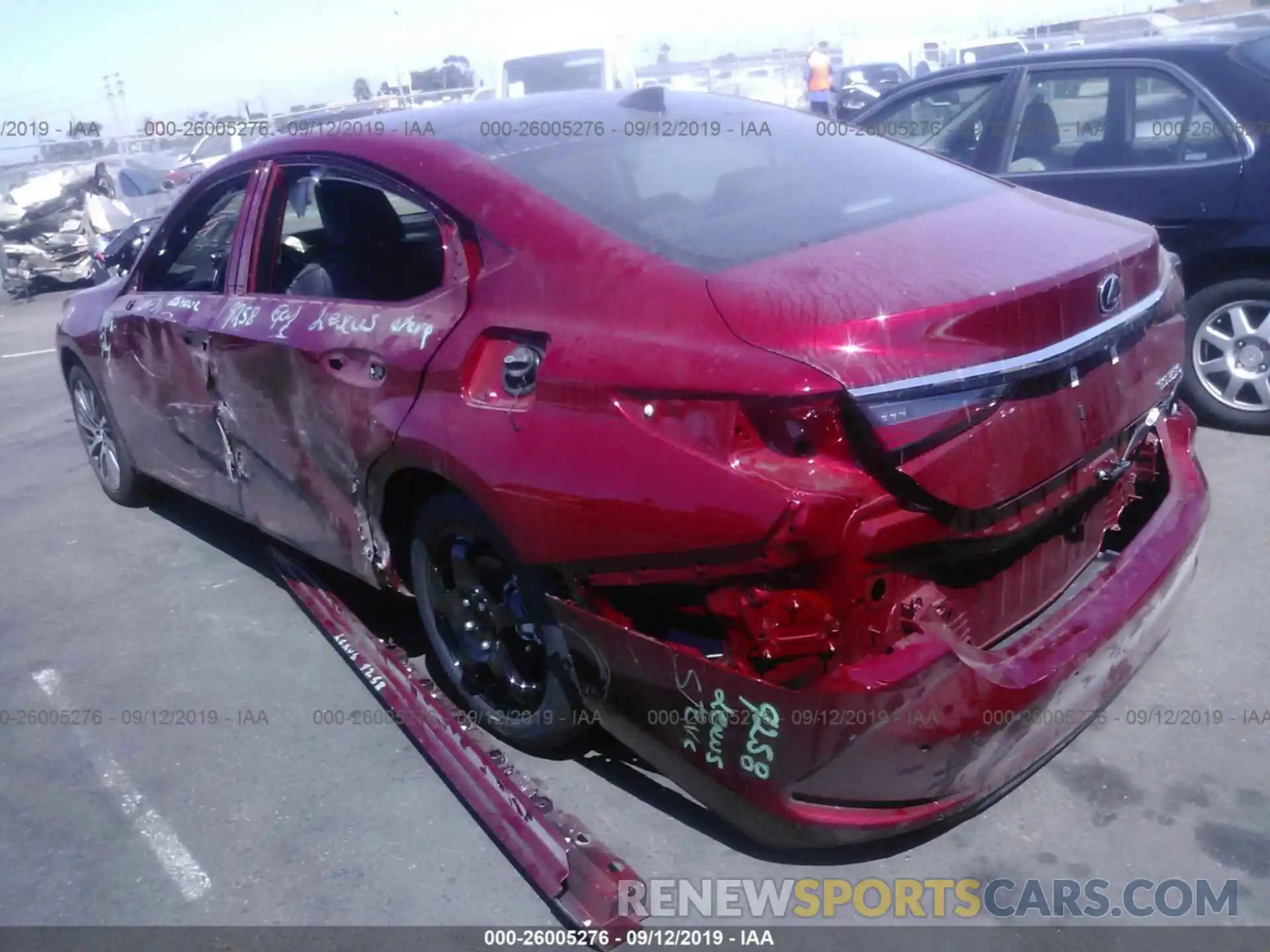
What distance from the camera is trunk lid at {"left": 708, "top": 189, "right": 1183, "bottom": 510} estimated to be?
2277mm

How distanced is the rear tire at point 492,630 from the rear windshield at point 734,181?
2.73ft

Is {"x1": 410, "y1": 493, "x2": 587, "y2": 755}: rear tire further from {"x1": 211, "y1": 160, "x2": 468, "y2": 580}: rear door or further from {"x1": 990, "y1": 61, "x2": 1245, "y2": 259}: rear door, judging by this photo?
{"x1": 990, "y1": 61, "x2": 1245, "y2": 259}: rear door

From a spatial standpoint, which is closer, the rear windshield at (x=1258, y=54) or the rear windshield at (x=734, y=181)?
the rear windshield at (x=734, y=181)

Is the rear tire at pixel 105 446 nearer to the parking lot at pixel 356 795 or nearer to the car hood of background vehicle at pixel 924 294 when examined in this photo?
the parking lot at pixel 356 795

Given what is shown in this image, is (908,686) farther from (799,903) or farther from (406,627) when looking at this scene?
(406,627)

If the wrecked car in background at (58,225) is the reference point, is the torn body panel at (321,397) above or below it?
above

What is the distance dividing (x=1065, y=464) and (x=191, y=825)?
8.02 ft

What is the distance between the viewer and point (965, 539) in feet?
7.89

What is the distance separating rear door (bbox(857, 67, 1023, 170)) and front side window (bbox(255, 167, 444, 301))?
2.79m

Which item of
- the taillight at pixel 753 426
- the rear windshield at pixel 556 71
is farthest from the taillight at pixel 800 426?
the rear windshield at pixel 556 71

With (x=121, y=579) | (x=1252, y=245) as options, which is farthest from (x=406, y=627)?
(x=1252, y=245)

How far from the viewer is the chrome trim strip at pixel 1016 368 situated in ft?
7.36

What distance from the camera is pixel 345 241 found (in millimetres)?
3781

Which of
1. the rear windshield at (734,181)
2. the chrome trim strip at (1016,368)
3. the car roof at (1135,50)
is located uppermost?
the car roof at (1135,50)
